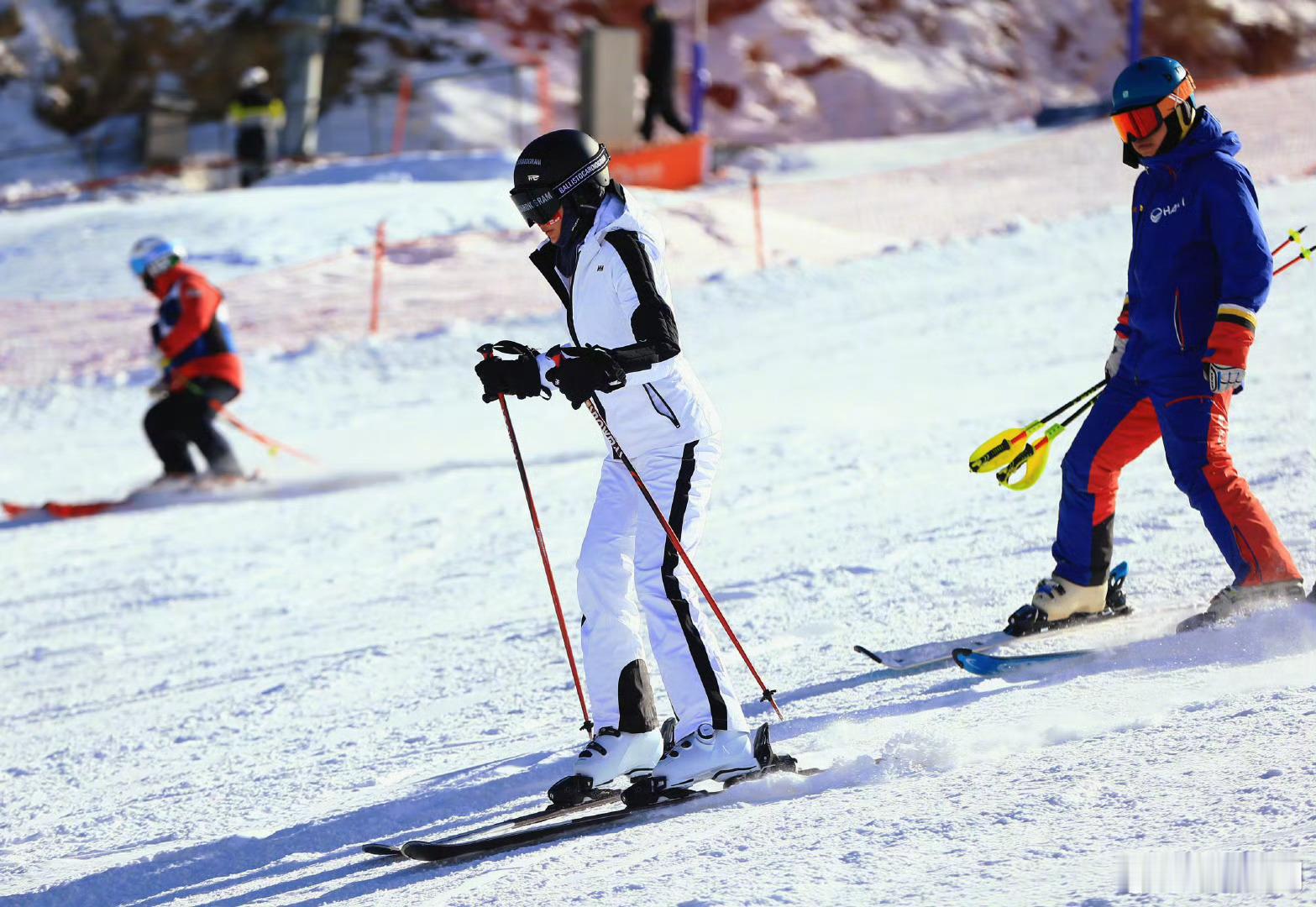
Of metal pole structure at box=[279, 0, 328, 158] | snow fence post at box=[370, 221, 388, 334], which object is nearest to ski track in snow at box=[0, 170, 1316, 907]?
snow fence post at box=[370, 221, 388, 334]

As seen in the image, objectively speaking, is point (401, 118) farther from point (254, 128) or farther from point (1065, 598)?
point (1065, 598)

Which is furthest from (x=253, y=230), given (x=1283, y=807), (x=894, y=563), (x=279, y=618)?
(x=1283, y=807)

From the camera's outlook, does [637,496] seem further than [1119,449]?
No

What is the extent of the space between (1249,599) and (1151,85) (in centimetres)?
158

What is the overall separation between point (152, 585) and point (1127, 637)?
4.95 metres

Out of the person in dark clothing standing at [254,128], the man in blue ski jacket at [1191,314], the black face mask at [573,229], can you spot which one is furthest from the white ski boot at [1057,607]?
the person in dark clothing standing at [254,128]

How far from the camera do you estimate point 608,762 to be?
4.03 meters

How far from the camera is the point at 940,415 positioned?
9.64 meters

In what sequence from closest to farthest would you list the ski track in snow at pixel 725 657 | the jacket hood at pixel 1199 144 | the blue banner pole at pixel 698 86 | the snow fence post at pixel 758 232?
the ski track in snow at pixel 725 657
the jacket hood at pixel 1199 144
the snow fence post at pixel 758 232
the blue banner pole at pixel 698 86

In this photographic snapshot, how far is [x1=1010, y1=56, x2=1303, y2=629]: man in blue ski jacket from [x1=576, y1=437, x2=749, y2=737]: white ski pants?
4.97 ft

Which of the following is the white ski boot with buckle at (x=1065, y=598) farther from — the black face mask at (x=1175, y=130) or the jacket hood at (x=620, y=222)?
the jacket hood at (x=620, y=222)

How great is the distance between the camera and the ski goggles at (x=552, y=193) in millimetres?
3928

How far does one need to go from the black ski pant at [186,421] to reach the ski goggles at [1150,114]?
6631mm

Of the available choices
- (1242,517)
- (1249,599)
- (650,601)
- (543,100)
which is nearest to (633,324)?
(650,601)
